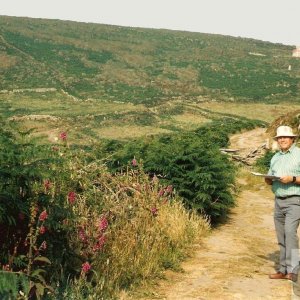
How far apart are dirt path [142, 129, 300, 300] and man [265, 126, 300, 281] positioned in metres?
0.22

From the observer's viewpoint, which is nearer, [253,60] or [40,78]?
[40,78]

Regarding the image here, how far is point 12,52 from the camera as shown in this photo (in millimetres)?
103500

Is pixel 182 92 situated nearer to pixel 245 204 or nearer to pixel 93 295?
pixel 245 204

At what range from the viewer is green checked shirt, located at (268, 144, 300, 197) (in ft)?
18.4

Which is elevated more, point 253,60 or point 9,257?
point 253,60

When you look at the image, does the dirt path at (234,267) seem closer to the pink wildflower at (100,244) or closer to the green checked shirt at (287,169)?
the pink wildflower at (100,244)

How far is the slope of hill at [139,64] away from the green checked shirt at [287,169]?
6929 cm

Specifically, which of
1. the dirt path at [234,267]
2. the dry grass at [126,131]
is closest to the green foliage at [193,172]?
the dirt path at [234,267]

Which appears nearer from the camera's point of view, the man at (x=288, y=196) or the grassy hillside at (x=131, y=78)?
the man at (x=288, y=196)

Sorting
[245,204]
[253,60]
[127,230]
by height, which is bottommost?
[245,204]

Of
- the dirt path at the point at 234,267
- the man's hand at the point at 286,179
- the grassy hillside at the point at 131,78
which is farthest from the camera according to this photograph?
the grassy hillside at the point at 131,78

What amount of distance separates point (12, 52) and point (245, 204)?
99669 millimetres

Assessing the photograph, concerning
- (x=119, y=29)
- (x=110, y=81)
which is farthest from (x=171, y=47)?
(x=110, y=81)

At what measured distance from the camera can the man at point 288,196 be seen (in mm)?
5605
